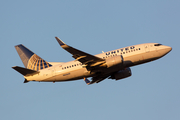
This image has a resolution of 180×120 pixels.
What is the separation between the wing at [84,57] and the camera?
36.6m

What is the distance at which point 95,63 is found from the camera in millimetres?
40375

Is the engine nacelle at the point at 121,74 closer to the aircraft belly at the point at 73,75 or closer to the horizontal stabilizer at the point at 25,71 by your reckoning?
the aircraft belly at the point at 73,75

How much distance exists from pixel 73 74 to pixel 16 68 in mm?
8767

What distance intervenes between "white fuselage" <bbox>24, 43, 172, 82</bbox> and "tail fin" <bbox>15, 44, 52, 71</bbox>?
289cm

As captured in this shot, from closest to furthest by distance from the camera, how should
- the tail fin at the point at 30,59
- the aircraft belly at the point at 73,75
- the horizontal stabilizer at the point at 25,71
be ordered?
the horizontal stabilizer at the point at 25,71 < the aircraft belly at the point at 73,75 < the tail fin at the point at 30,59

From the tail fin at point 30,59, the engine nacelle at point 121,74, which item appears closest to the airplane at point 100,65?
the engine nacelle at point 121,74

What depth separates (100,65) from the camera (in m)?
40.7

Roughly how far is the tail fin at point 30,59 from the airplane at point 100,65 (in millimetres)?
1262

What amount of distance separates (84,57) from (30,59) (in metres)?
13.3

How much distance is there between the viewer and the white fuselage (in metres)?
41.2

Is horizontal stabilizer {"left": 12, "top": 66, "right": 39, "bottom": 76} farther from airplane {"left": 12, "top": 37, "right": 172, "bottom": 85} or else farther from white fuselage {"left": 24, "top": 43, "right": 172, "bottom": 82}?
white fuselage {"left": 24, "top": 43, "right": 172, "bottom": 82}

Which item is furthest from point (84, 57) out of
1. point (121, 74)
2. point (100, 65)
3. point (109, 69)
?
point (121, 74)

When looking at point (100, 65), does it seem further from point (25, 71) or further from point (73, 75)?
point (25, 71)

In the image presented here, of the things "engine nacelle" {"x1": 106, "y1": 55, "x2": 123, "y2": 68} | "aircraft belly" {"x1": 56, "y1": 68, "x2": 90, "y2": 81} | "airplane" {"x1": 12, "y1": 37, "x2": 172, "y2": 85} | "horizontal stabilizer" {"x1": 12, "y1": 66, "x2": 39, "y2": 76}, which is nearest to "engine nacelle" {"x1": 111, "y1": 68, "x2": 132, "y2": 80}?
"airplane" {"x1": 12, "y1": 37, "x2": 172, "y2": 85}
